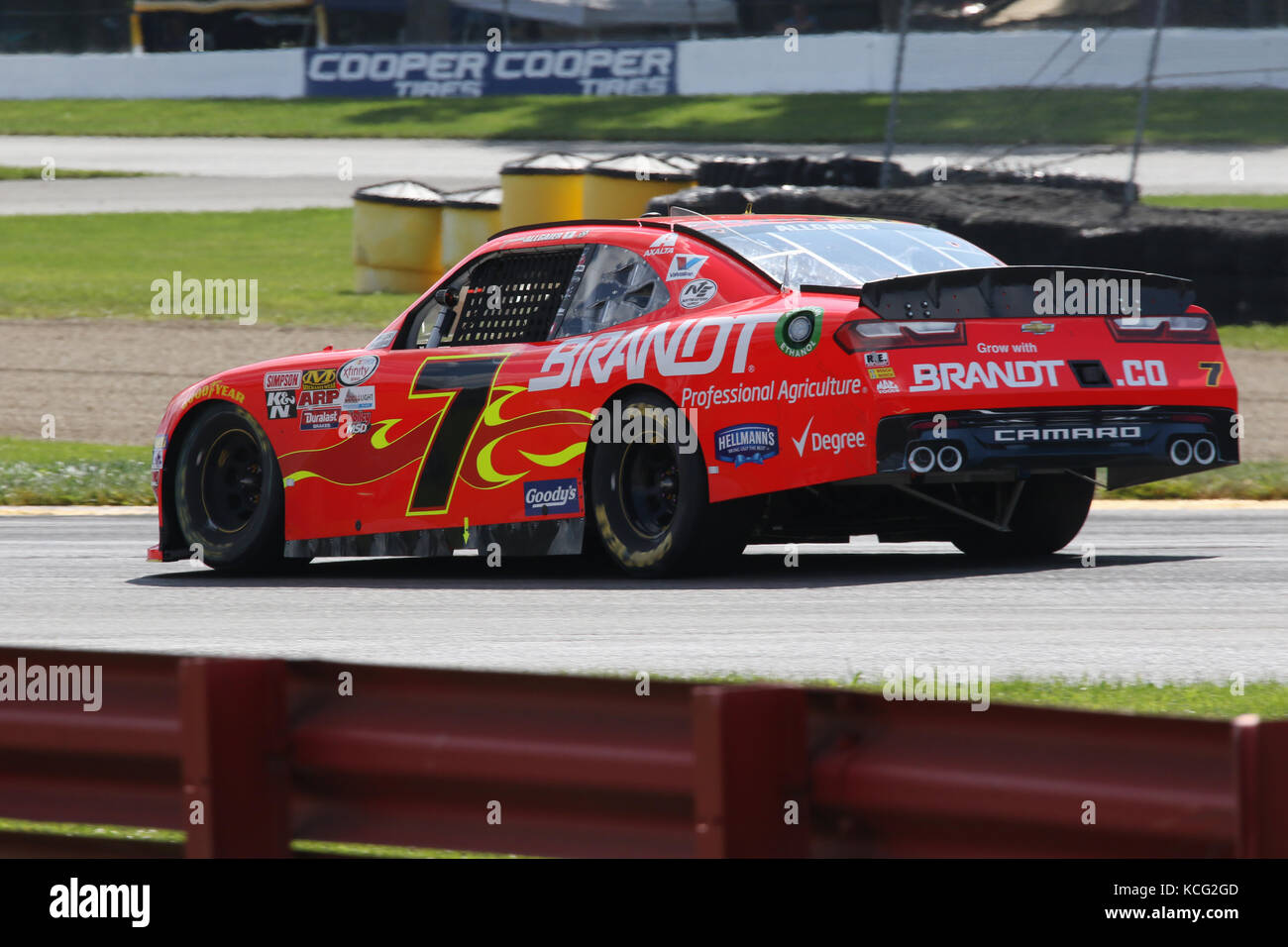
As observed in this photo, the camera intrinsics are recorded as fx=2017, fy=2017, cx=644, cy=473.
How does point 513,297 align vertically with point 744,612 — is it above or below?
above

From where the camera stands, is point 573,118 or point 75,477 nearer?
point 75,477

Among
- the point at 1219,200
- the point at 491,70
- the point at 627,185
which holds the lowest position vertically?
the point at 627,185

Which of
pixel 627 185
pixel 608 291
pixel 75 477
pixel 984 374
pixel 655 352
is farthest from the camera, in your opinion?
pixel 627 185

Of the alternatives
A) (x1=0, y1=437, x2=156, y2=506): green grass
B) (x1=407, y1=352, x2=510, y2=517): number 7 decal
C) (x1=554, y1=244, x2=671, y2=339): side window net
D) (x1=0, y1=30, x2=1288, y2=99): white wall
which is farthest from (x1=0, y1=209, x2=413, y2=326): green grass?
(x1=554, y1=244, x2=671, y2=339): side window net

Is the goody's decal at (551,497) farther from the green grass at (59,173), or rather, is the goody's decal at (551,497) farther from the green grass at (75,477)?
the green grass at (59,173)

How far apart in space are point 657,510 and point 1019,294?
171 centimetres

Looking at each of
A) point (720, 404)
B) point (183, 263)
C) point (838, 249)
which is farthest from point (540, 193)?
point (720, 404)

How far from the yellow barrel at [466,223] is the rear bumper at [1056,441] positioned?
684 inches

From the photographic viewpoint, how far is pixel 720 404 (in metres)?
7.88

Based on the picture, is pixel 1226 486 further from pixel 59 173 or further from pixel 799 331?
pixel 59 173

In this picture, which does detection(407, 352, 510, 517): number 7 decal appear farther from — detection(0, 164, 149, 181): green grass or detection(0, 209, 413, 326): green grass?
detection(0, 164, 149, 181): green grass
